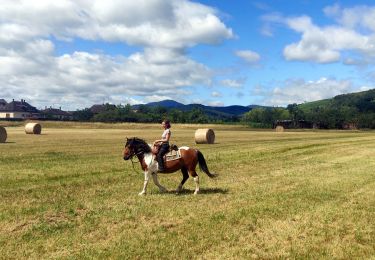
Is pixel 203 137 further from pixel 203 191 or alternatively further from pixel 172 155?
pixel 172 155

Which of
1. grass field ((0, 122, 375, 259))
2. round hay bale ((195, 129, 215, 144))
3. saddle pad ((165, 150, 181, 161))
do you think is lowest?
grass field ((0, 122, 375, 259))

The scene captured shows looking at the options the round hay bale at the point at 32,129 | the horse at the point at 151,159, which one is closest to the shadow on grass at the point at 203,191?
the horse at the point at 151,159

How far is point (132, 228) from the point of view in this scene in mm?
11258

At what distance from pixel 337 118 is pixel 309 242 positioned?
168584 millimetres

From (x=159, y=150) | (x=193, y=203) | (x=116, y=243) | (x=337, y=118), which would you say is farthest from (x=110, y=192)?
(x=337, y=118)

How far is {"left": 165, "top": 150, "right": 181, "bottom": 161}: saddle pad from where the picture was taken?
16031 millimetres

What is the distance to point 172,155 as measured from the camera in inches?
632

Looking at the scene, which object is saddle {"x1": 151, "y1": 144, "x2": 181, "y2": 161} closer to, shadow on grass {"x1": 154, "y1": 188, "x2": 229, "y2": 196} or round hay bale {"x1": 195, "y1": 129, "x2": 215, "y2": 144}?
shadow on grass {"x1": 154, "y1": 188, "x2": 229, "y2": 196}

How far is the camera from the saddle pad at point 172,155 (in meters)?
16.0

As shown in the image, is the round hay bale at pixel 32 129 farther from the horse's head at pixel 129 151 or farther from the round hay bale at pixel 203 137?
the horse's head at pixel 129 151

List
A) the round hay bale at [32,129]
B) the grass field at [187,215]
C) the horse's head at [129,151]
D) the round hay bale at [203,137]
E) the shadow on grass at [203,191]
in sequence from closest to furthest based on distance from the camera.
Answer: the grass field at [187,215], the horse's head at [129,151], the shadow on grass at [203,191], the round hay bale at [203,137], the round hay bale at [32,129]

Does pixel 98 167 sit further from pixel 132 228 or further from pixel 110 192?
pixel 132 228

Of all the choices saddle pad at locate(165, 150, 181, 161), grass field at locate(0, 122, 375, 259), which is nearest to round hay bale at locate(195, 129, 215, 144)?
grass field at locate(0, 122, 375, 259)

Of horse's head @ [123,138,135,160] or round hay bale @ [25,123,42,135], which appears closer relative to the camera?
horse's head @ [123,138,135,160]
